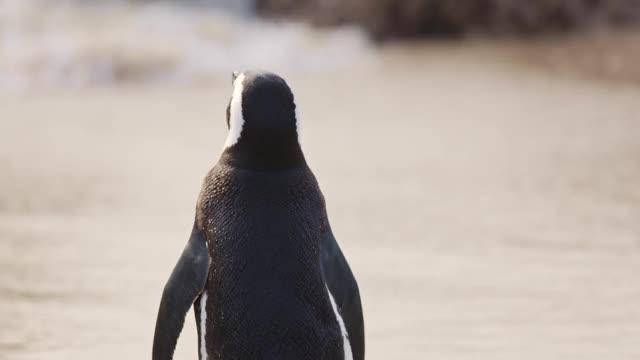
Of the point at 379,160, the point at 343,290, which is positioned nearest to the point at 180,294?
the point at 343,290

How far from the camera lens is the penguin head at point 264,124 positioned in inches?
127

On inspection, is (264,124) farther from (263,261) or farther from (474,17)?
(474,17)

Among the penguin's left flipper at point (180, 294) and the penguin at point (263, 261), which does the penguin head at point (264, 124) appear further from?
the penguin's left flipper at point (180, 294)

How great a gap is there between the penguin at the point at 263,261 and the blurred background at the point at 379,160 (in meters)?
0.80

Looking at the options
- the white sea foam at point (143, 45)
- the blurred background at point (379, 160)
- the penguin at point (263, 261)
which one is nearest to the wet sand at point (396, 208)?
the blurred background at point (379, 160)

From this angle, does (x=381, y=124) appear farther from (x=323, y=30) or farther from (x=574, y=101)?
(x=323, y=30)

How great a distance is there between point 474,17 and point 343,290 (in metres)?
9.16

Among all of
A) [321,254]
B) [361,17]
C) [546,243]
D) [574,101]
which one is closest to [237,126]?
[321,254]

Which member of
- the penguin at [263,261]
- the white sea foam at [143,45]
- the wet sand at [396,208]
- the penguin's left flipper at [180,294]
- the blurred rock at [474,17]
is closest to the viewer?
the penguin at [263,261]

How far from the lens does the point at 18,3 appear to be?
506 inches

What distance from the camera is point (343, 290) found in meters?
3.27

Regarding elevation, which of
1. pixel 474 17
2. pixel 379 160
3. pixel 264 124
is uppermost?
pixel 474 17

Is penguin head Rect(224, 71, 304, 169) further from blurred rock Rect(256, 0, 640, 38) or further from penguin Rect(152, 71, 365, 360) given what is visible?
blurred rock Rect(256, 0, 640, 38)

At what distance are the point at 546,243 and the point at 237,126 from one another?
7.53ft
